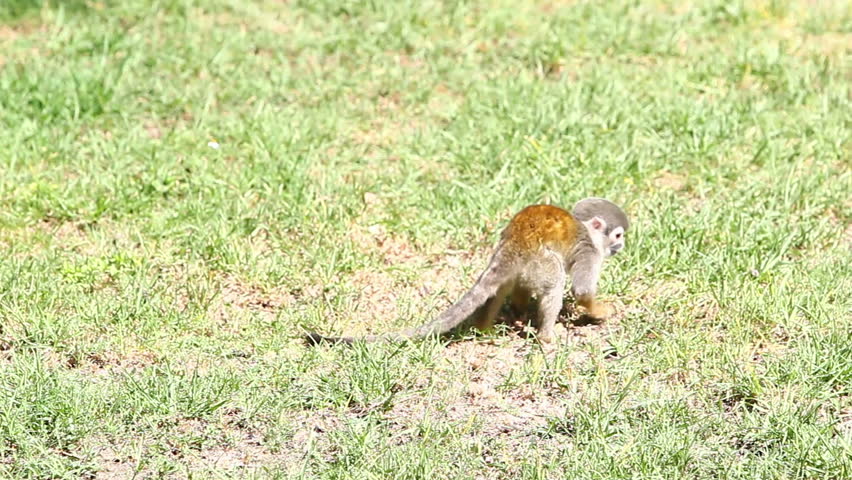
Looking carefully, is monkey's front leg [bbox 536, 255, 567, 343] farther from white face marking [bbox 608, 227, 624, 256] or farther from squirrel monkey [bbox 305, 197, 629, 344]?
white face marking [bbox 608, 227, 624, 256]

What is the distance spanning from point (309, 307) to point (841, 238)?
3307mm

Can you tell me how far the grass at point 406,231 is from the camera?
557 cm

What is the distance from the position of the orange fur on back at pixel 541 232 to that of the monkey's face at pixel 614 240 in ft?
0.80

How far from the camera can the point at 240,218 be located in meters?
7.71

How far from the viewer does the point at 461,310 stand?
6328mm

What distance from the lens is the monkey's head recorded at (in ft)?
21.9

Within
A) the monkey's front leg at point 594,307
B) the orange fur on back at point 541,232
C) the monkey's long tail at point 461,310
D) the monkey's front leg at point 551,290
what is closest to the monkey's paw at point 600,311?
the monkey's front leg at point 594,307

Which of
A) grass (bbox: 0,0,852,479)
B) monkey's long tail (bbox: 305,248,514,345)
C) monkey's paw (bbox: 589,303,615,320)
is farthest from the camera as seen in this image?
monkey's paw (bbox: 589,303,615,320)

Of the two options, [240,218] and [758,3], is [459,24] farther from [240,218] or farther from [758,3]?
[240,218]

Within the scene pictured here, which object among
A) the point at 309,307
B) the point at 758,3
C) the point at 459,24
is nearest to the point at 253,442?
the point at 309,307

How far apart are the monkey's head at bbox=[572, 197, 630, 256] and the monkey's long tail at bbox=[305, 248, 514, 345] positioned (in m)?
0.61

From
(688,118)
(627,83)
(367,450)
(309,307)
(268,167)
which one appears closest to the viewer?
(367,450)

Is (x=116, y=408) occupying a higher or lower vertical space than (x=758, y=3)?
lower

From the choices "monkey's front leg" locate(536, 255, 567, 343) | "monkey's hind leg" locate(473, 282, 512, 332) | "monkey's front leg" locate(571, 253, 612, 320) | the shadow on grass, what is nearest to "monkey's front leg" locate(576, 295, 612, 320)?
"monkey's front leg" locate(571, 253, 612, 320)
